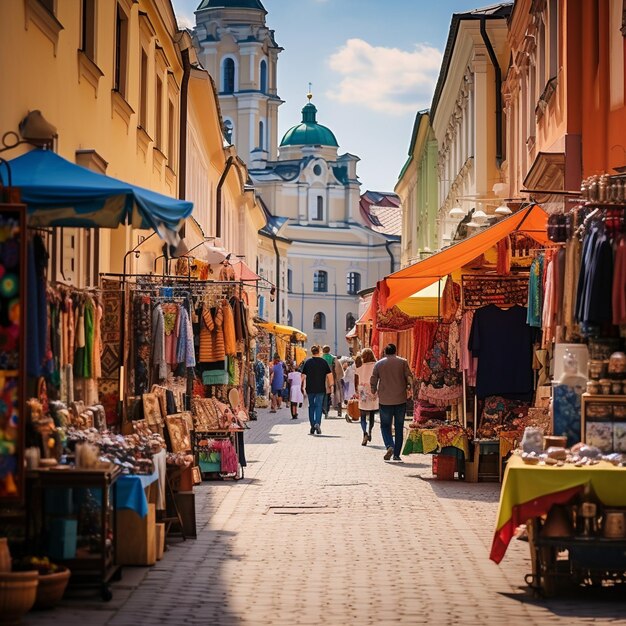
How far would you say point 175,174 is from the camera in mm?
25297

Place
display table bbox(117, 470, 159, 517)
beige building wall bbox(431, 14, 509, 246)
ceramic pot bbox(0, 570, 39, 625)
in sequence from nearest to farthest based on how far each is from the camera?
ceramic pot bbox(0, 570, 39, 625)
display table bbox(117, 470, 159, 517)
beige building wall bbox(431, 14, 509, 246)

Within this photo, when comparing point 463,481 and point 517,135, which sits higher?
point 517,135

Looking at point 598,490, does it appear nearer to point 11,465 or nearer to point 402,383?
point 11,465

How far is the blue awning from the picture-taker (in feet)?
30.8

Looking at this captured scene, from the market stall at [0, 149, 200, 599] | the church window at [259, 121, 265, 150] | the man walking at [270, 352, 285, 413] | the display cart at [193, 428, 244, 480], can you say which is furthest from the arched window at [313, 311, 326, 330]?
→ the market stall at [0, 149, 200, 599]

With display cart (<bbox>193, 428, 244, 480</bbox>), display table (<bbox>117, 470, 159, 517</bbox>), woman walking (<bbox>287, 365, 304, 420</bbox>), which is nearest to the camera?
display table (<bbox>117, 470, 159, 517</bbox>)

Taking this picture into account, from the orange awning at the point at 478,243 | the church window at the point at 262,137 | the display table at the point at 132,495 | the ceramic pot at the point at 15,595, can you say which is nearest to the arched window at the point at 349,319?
the church window at the point at 262,137

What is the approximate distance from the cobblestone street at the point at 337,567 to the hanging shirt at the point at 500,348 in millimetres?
1187

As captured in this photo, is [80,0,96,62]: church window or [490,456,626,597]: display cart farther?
[80,0,96,62]: church window

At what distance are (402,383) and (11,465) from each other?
485 inches

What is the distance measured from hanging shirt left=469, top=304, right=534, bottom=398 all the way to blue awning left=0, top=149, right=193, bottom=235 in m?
7.41

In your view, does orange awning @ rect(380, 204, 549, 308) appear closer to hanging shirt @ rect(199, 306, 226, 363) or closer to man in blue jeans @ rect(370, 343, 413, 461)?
hanging shirt @ rect(199, 306, 226, 363)

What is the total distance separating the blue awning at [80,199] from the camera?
9391 mm

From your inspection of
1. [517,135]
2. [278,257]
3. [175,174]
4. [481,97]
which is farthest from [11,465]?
[278,257]
